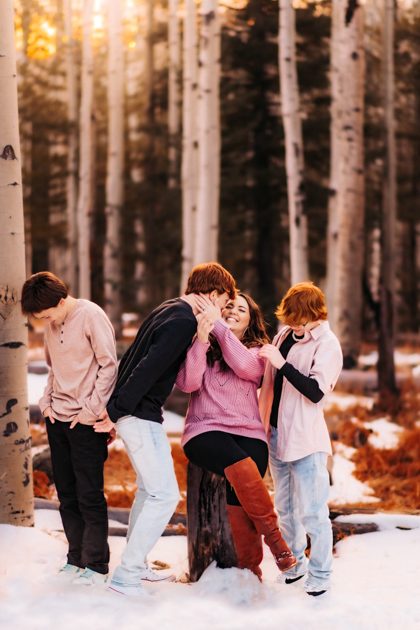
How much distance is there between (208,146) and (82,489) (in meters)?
6.28

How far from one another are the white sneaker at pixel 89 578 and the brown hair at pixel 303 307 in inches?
72.9

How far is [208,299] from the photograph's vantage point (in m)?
3.27

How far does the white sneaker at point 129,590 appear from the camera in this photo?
3119 millimetres

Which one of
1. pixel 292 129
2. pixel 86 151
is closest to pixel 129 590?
pixel 292 129

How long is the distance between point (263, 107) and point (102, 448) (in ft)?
40.3

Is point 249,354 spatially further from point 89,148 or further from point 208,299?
point 89,148

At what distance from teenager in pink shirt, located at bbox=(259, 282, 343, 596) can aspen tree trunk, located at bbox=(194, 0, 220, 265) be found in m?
4.94

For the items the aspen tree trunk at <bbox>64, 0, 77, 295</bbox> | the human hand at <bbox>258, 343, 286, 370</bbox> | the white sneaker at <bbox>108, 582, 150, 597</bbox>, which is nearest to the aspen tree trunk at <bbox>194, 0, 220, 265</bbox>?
the human hand at <bbox>258, 343, 286, 370</bbox>

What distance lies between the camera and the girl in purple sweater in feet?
10.3

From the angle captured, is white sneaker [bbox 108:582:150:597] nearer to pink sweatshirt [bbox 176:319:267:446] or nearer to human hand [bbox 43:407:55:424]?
pink sweatshirt [bbox 176:319:267:446]

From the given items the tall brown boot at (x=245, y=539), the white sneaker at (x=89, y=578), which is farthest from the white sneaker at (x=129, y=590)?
the tall brown boot at (x=245, y=539)

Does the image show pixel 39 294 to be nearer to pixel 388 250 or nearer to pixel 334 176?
pixel 334 176

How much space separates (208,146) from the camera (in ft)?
27.7

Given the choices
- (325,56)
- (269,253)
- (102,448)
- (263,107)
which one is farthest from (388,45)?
(102,448)
